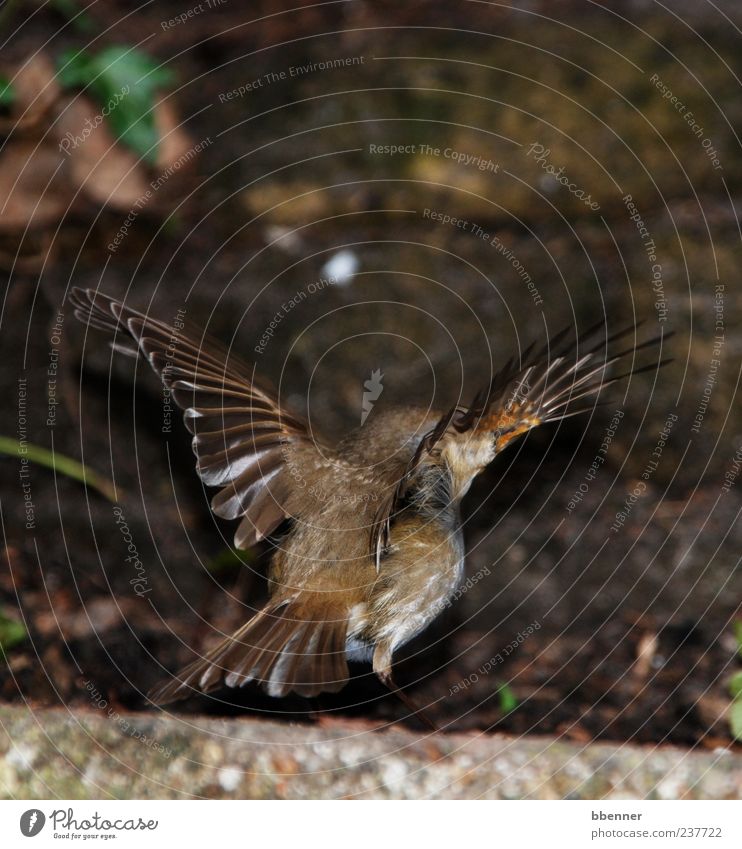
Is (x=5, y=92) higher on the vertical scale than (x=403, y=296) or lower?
higher

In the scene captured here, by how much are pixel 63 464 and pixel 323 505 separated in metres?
1.52

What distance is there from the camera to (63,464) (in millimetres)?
4125

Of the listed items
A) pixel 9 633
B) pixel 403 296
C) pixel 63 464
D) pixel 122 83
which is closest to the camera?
pixel 9 633

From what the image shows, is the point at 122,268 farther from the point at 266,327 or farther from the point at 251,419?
the point at 251,419

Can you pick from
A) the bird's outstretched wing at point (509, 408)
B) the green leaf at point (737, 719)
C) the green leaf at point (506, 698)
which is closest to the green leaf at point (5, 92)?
the bird's outstretched wing at point (509, 408)

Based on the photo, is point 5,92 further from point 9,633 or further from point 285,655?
point 285,655

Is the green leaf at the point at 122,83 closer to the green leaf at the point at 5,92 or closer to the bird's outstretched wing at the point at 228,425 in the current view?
the green leaf at the point at 5,92

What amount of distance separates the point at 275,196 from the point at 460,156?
92 centimetres

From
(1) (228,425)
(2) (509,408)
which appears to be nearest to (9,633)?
(1) (228,425)

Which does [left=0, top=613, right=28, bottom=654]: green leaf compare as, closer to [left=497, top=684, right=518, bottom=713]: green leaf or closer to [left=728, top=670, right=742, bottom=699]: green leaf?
[left=497, top=684, right=518, bottom=713]: green leaf

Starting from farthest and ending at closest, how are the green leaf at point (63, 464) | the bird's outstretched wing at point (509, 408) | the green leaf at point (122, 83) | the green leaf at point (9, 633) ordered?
the green leaf at point (122, 83) → the green leaf at point (63, 464) → the green leaf at point (9, 633) → the bird's outstretched wing at point (509, 408)

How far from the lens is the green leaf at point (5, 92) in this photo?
418 centimetres

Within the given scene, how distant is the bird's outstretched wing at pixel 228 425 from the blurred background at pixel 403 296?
48 cm

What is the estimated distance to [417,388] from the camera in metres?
4.29
